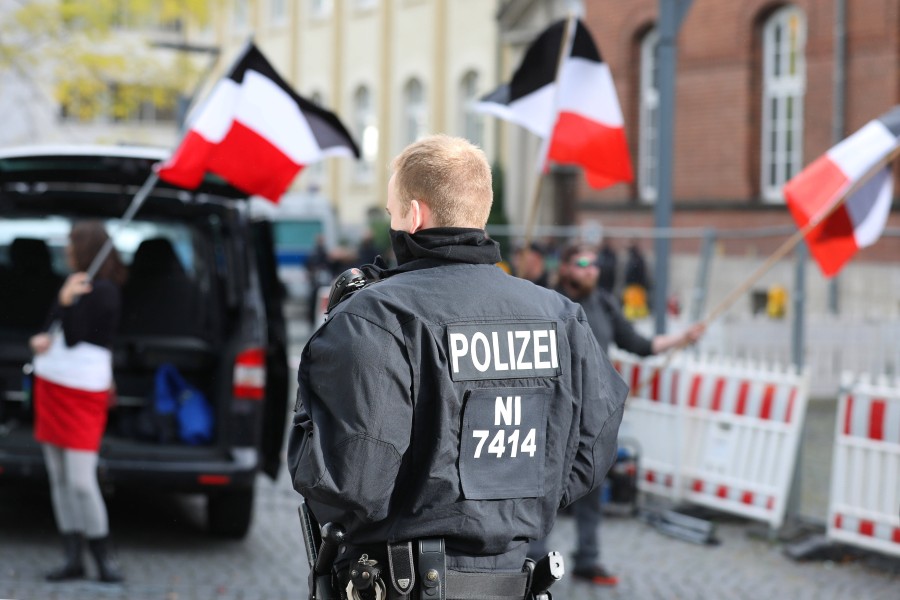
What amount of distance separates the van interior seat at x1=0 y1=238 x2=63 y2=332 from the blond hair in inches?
212

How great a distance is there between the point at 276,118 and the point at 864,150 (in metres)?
3.16

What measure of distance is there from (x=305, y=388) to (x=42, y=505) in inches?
235

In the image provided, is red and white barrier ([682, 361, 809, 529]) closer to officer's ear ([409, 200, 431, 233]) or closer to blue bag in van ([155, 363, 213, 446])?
blue bag in van ([155, 363, 213, 446])

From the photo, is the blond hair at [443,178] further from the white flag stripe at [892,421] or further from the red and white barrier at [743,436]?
the red and white barrier at [743,436]

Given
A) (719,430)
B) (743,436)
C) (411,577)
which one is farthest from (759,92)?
(411,577)

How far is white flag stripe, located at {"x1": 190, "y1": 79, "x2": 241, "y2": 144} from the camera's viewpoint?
721 centimetres

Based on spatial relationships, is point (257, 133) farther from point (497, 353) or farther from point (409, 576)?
point (409, 576)

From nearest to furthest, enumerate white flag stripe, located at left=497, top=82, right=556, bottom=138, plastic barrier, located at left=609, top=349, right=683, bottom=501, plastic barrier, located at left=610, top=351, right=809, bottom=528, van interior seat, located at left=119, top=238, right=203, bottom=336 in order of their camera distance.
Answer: white flag stripe, located at left=497, top=82, right=556, bottom=138
van interior seat, located at left=119, top=238, right=203, bottom=336
plastic barrier, located at left=610, top=351, right=809, bottom=528
plastic barrier, located at left=609, top=349, right=683, bottom=501

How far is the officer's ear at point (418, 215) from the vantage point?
119 inches

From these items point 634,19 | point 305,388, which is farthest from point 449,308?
point 634,19

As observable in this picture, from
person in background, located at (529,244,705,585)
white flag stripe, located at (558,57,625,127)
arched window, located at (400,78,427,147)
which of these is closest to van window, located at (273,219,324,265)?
arched window, located at (400,78,427,147)

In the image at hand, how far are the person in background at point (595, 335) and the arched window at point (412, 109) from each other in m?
30.7

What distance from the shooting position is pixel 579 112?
7.69m

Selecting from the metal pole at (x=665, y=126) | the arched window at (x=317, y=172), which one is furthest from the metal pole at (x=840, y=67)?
the arched window at (x=317, y=172)
